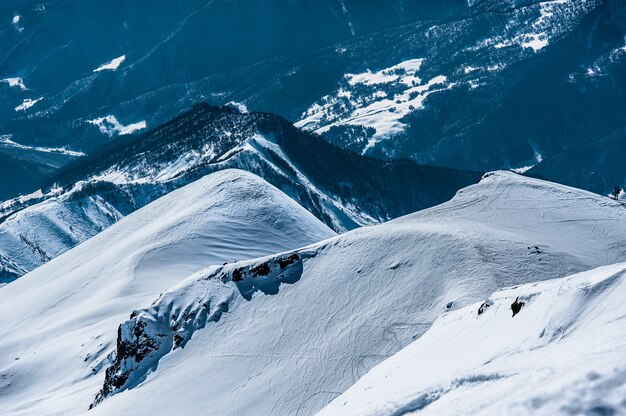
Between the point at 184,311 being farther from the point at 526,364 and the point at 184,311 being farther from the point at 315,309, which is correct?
the point at 526,364

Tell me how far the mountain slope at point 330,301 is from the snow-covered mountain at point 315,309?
9cm

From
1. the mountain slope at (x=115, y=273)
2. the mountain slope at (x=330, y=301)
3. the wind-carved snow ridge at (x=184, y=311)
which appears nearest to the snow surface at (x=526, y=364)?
the mountain slope at (x=330, y=301)

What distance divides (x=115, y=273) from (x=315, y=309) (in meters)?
37.4

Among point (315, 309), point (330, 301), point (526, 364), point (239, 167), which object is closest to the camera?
point (526, 364)

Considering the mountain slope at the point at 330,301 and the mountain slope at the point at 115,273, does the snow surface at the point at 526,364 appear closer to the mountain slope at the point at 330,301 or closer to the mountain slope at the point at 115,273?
the mountain slope at the point at 330,301

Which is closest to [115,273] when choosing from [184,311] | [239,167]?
[184,311]

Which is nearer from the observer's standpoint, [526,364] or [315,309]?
[526,364]

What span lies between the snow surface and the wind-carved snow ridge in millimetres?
20435

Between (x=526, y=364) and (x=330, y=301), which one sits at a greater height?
(x=526, y=364)

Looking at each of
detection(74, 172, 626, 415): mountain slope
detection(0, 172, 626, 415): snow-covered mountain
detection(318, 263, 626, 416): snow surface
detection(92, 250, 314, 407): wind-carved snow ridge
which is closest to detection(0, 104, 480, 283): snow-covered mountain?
detection(0, 172, 626, 415): snow-covered mountain

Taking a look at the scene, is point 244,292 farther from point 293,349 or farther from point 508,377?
point 508,377

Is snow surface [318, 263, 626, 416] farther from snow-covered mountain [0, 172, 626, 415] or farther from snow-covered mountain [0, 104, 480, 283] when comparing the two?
snow-covered mountain [0, 104, 480, 283]

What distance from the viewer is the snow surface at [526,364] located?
1484 centimetres

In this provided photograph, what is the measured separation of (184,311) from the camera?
48125 millimetres
